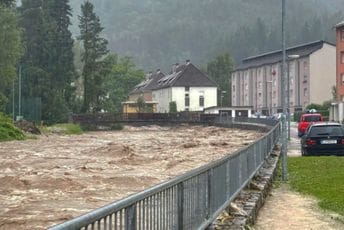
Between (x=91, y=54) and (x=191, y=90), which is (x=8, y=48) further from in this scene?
(x=191, y=90)

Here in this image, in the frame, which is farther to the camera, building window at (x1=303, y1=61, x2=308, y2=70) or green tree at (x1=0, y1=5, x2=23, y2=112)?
building window at (x1=303, y1=61, x2=308, y2=70)

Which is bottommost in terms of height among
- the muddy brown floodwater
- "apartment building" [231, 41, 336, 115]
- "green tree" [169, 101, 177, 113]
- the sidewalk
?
the muddy brown floodwater

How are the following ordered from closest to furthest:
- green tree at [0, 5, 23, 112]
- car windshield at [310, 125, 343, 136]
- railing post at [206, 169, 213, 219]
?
railing post at [206, 169, 213, 219] → car windshield at [310, 125, 343, 136] → green tree at [0, 5, 23, 112]

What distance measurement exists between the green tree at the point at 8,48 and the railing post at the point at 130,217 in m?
75.7

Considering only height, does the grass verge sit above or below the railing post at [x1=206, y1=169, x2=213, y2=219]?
below

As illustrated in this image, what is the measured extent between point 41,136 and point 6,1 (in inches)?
564

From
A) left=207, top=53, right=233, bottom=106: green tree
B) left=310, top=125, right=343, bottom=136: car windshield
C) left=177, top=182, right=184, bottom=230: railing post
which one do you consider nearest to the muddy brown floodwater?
left=310, top=125, right=343, bottom=136: car windshield

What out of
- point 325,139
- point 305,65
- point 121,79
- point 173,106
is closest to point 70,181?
point 325,139

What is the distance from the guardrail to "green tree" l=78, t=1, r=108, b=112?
83.8 m

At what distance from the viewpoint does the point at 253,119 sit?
237 feet

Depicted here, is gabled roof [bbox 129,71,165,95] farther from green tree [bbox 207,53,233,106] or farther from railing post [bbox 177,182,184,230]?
railing post [bbox 177,182,184,230]

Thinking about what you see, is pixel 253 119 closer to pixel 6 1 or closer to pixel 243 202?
pixel 6 1

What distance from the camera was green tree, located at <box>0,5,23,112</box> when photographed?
8025 cm

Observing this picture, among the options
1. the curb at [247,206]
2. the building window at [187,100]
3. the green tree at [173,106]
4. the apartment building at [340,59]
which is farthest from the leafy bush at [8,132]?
the building window at [187,100]
